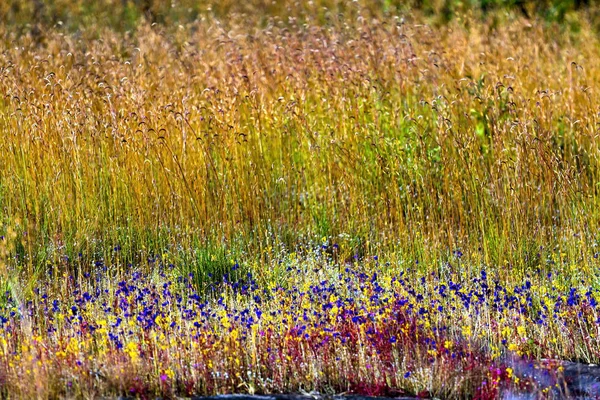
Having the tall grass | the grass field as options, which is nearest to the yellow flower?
the grass field

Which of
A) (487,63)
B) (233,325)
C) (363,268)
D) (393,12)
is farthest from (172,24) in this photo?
(233,325)

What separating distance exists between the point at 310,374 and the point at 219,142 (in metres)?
2.74

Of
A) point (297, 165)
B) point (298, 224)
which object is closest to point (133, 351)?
point (298, 224)

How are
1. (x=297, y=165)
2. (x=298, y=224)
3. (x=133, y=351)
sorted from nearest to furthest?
1. (x=133, y=351)
2. (x=298, y=224)
3. (x=297, y=165)

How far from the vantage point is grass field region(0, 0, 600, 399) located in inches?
161

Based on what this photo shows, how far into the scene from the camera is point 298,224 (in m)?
6.04

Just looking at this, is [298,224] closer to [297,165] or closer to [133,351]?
[297,165]

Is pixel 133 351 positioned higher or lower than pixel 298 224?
higher

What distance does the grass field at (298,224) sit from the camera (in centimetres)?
409

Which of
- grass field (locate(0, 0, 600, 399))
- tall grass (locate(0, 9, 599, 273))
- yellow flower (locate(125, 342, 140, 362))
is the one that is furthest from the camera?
tall grass (locate(0, 9, 599, 273))

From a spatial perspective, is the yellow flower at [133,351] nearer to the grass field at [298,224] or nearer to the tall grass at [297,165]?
the grass field at [298,224]

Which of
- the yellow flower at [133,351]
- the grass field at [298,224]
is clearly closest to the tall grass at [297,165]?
the grass field at [298,224]

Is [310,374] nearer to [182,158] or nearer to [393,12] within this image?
[182,158]

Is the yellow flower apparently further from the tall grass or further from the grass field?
the tall grass
